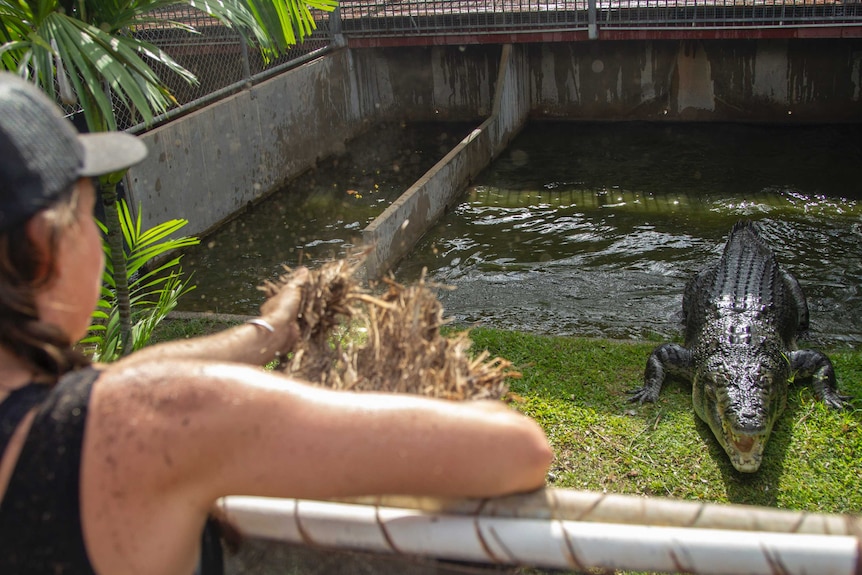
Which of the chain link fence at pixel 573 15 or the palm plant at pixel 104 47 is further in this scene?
the chain link fence at pixel 573 15

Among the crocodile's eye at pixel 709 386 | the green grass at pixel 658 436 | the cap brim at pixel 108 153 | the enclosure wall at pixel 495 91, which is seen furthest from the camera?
the enclosure wall at pixel 495 91

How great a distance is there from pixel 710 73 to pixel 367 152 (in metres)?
4.50

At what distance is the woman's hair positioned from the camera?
1123mm

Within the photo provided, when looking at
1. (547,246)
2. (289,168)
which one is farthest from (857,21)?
(289,168)

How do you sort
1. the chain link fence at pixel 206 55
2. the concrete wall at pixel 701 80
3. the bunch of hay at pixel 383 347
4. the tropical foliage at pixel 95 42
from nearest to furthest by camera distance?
the bunch of hay at pixel 383 347 < the tropical foliage at pixel 95 42 < the chain link fence at pixel 206 55 < the concrete wall at pixel 701 80

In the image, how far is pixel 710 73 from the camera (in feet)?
33.6

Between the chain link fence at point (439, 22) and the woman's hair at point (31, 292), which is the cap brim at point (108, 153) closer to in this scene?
the woman's hair at point (31, 292)

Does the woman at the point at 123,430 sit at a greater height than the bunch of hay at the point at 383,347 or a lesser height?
greater

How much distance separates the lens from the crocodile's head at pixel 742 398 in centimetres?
402

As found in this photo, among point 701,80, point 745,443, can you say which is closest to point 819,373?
point 745,443

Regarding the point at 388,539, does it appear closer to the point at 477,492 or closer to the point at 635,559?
the point at 477,492

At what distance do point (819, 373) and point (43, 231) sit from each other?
4.74 metres

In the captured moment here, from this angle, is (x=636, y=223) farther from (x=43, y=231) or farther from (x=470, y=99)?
(x=43, y=231)

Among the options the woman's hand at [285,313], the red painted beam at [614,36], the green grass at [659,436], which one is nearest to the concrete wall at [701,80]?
the red painted beam at [614,36]
